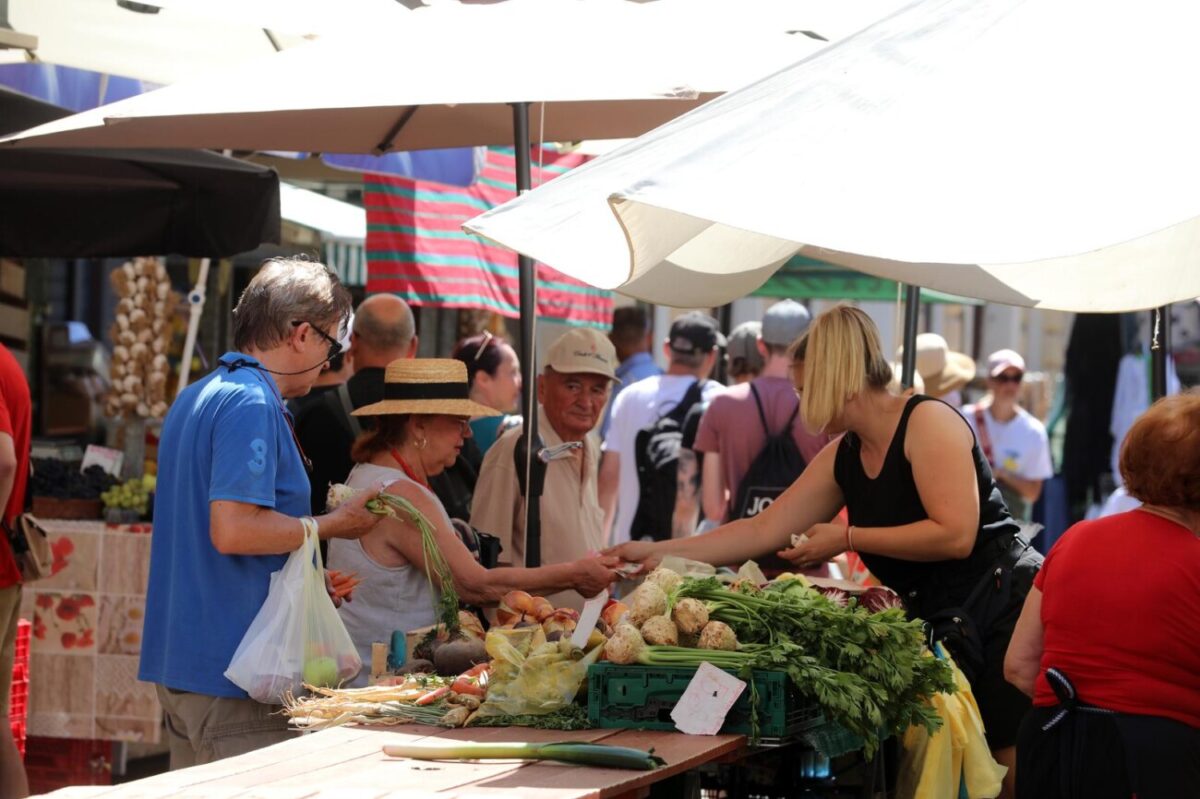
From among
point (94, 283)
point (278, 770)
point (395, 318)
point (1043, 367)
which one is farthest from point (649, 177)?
point (1043, 367)

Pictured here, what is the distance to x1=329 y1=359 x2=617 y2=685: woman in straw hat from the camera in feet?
15.1

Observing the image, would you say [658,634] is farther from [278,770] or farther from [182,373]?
[182,373]

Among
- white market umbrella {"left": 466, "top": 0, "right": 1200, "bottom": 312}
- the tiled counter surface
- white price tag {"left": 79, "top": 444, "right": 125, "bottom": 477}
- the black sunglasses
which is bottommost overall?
the tiled counter surface

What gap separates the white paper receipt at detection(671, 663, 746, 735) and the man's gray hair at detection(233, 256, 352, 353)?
1.36 metres

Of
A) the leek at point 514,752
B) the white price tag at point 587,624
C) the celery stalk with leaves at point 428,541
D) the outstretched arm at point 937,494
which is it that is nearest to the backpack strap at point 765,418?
the outstretched arm at point 937,494

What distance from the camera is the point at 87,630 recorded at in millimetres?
7105

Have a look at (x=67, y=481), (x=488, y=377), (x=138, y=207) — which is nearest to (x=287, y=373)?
(x=138, y=207)

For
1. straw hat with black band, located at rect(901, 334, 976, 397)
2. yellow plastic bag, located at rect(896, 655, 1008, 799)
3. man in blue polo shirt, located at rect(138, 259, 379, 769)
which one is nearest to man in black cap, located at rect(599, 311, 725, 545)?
straw hat with black band, located at rect(901, 334, 976, 397)

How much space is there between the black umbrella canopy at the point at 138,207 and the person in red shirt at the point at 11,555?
4.12 ft

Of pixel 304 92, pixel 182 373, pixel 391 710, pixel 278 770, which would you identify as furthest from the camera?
pixel 182 373

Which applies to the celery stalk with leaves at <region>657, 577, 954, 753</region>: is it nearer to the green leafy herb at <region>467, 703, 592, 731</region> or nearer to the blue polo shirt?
the green leafy herb at <region>467, 703, 592, 731</region>

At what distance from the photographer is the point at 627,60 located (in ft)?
15.9

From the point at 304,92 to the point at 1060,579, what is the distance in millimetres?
2417

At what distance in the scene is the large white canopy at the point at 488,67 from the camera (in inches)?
180
